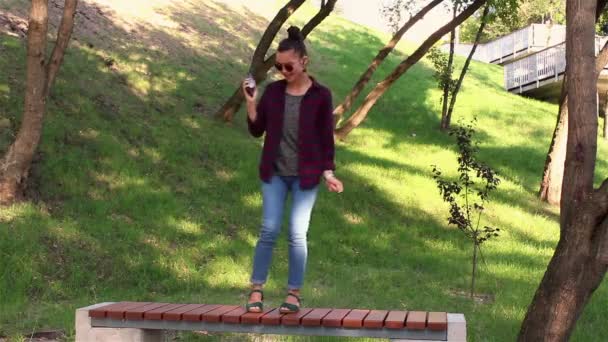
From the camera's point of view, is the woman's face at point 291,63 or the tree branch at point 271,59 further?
the tree branch at point 271,59

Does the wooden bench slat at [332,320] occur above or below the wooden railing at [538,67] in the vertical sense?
above

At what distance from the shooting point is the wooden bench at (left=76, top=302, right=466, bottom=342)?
569cm

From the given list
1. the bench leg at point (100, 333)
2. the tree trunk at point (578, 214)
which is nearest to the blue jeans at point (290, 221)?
the bench leg at point (100, 333)

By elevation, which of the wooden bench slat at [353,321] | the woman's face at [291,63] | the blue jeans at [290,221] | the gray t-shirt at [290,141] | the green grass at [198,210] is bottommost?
the green grass at [198,210]

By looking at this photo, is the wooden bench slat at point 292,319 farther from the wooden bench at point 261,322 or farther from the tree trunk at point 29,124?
the tree trunk at point 29,124

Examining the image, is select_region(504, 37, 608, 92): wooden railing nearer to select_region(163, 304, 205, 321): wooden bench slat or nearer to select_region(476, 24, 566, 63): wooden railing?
select_region(476, 24, 566, 63): wooden railing

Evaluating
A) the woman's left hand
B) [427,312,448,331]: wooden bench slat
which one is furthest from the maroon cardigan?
[427,312,448,331]: wooden bench slat

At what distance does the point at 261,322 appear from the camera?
5930 millimetres

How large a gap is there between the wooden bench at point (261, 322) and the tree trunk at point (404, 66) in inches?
535

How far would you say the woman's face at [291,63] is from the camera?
591cm

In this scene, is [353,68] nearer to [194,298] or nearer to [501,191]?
[501,191]

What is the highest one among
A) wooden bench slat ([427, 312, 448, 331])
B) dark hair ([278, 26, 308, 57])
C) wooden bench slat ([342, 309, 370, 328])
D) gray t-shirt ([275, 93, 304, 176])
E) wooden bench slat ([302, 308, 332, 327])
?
dark hair ([278, 26, 308, 57])

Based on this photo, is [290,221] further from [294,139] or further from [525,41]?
[525,41]

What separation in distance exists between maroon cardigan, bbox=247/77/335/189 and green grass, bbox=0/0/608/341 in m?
3.22
